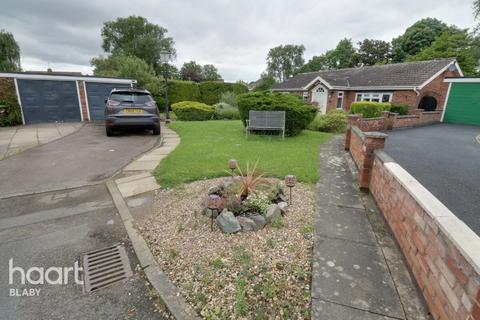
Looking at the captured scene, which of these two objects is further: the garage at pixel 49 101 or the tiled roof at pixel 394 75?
the tiled roof at pixel 394 75

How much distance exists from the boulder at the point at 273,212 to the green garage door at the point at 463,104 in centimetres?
1806

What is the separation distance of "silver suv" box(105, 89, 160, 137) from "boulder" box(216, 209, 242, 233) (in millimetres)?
6163

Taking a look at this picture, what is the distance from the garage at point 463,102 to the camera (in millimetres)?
13914

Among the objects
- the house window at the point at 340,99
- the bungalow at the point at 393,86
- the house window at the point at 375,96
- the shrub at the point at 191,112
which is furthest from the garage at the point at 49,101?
the house window at the point at 375,96

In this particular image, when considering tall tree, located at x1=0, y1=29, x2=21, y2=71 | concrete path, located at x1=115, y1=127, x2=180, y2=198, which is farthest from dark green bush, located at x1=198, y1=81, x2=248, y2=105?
tall tree, located at x1=0, y1=29, x2=21, y2=71

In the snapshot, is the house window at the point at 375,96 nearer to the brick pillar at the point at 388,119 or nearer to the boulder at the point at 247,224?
the brick pillar at the point at 388,119

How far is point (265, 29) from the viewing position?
15.6 meters

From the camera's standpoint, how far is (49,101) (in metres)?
11.4

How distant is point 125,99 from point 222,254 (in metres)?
6.92

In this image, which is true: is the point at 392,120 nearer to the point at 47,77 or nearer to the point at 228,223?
the point at 228,223

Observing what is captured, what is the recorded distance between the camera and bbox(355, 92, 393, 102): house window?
1623 centimetres

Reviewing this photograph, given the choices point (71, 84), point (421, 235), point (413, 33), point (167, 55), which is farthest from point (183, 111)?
point (413, 33)

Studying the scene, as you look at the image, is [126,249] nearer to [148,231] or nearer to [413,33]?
[148,231]

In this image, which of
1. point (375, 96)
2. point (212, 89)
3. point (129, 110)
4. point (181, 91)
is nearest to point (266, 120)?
point (129, 110)
